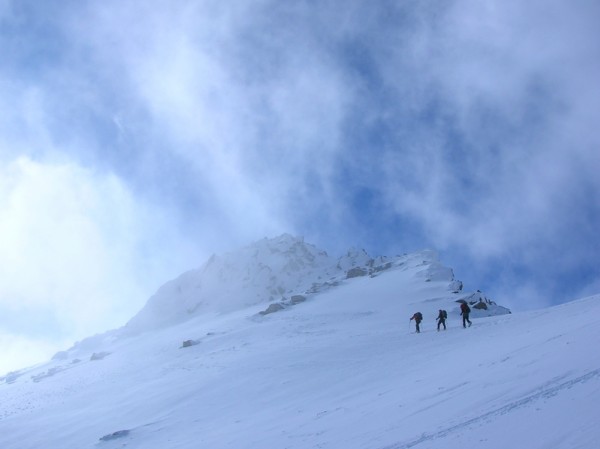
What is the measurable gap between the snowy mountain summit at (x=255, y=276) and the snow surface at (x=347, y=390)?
140 feet

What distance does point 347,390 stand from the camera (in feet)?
66.4

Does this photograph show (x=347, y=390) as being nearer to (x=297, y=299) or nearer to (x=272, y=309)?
(x=272, y=309)

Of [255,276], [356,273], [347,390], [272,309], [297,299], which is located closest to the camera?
[347,390]

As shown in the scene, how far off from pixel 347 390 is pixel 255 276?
84.9 meters

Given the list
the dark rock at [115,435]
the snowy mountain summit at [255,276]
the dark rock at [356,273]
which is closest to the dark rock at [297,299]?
the snowy mountain summit at [255,276]

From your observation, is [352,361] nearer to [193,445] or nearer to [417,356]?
[417,356]

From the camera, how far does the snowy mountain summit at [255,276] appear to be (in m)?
92.2

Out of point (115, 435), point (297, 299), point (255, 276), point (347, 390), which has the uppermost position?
point (255, 276)

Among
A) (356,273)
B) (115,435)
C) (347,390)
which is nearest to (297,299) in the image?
(356,273)

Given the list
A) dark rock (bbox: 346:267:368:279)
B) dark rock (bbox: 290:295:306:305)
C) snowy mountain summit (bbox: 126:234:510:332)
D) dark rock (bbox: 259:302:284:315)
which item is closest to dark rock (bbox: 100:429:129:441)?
dark rock (bbox: 259:302:284:315)

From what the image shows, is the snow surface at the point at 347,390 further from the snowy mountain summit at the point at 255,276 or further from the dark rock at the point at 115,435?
the snowy mountain summit at the point at 255,276

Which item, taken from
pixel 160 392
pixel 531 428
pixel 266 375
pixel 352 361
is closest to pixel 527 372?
pixel 531 428

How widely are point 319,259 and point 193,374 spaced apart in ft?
284

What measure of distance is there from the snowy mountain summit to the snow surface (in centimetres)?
4259
